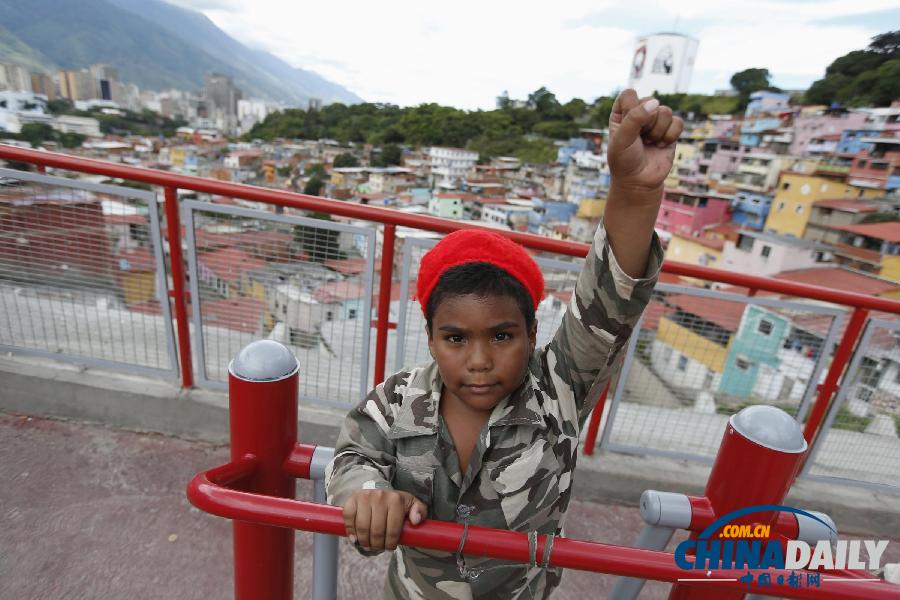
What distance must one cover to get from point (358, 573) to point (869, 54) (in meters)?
78.1

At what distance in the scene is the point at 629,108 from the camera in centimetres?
85

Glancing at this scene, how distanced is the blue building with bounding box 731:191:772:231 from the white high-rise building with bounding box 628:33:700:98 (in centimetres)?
5659

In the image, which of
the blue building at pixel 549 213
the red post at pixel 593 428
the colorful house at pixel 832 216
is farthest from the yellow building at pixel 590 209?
the red post at pixel 593 428

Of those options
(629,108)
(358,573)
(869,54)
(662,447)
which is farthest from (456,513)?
(869,54)

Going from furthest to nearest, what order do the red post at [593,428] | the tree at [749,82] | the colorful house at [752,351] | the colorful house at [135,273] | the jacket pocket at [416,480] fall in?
the tree at [749,82] → the red post at [593,428] → the colorful house at [135,273] → the colorful house at [752,351] → the jacket pocket at [416,480]

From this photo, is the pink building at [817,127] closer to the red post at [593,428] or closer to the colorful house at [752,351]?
the colorful house at [752,351]

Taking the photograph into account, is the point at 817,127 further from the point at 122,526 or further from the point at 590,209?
the point at 122,526

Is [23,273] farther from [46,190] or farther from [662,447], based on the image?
[662,447]

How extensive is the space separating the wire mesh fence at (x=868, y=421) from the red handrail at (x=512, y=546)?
7.20ft

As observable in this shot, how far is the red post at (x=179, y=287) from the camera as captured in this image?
7.93 feet

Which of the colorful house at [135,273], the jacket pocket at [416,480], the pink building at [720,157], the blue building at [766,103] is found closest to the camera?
the jacket pocket at [416,480]

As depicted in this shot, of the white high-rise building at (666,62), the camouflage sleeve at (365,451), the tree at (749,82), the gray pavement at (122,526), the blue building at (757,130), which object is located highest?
the white high-rise building at (666,62)

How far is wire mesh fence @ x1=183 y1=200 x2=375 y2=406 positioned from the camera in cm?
237

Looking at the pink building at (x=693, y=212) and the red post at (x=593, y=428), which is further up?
the red post at (x=593, y=428)
